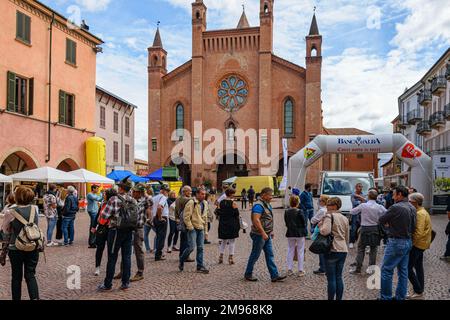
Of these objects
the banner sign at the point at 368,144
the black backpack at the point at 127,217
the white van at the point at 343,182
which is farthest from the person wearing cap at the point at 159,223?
the banner sign at the point at 368,144

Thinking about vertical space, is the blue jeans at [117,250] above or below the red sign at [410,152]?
below

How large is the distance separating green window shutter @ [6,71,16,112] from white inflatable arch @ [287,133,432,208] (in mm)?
13725

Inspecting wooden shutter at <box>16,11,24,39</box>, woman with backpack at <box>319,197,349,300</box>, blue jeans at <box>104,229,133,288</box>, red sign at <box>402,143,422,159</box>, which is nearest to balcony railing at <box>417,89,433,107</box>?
red sign at <box>402,143,422,159</box>

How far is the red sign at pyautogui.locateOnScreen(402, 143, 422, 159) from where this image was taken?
774 inches

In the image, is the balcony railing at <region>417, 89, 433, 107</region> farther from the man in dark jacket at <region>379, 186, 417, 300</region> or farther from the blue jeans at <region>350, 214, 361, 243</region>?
the man in dark jacket at <region>379, 186, 417, 300</region>

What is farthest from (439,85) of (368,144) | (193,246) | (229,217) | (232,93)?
(193,246)

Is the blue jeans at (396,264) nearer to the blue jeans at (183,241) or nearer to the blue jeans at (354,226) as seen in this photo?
the blue jeans at (183,241)

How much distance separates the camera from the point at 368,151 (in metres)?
19.4

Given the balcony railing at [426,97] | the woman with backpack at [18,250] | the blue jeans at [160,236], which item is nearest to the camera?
the woman with backpack at [18,250]

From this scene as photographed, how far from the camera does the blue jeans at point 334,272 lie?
615 centimetres

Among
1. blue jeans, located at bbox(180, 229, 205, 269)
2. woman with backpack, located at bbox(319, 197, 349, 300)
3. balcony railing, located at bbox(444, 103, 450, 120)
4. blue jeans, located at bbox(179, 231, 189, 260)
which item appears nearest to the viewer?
woman with backpack, located at bbox(319, 197, 349, 300)

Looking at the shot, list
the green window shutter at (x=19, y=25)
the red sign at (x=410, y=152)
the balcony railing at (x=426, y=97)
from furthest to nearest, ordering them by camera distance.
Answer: the balcony railing at (x=426, y=97)
the green window shutter at (x=19, y=25)
the red sign at (x=410, y=152)

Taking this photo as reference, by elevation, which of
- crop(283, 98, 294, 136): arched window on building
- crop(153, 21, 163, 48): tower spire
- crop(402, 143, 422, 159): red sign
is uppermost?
crop(153, 21, 163, 48): tower spire
